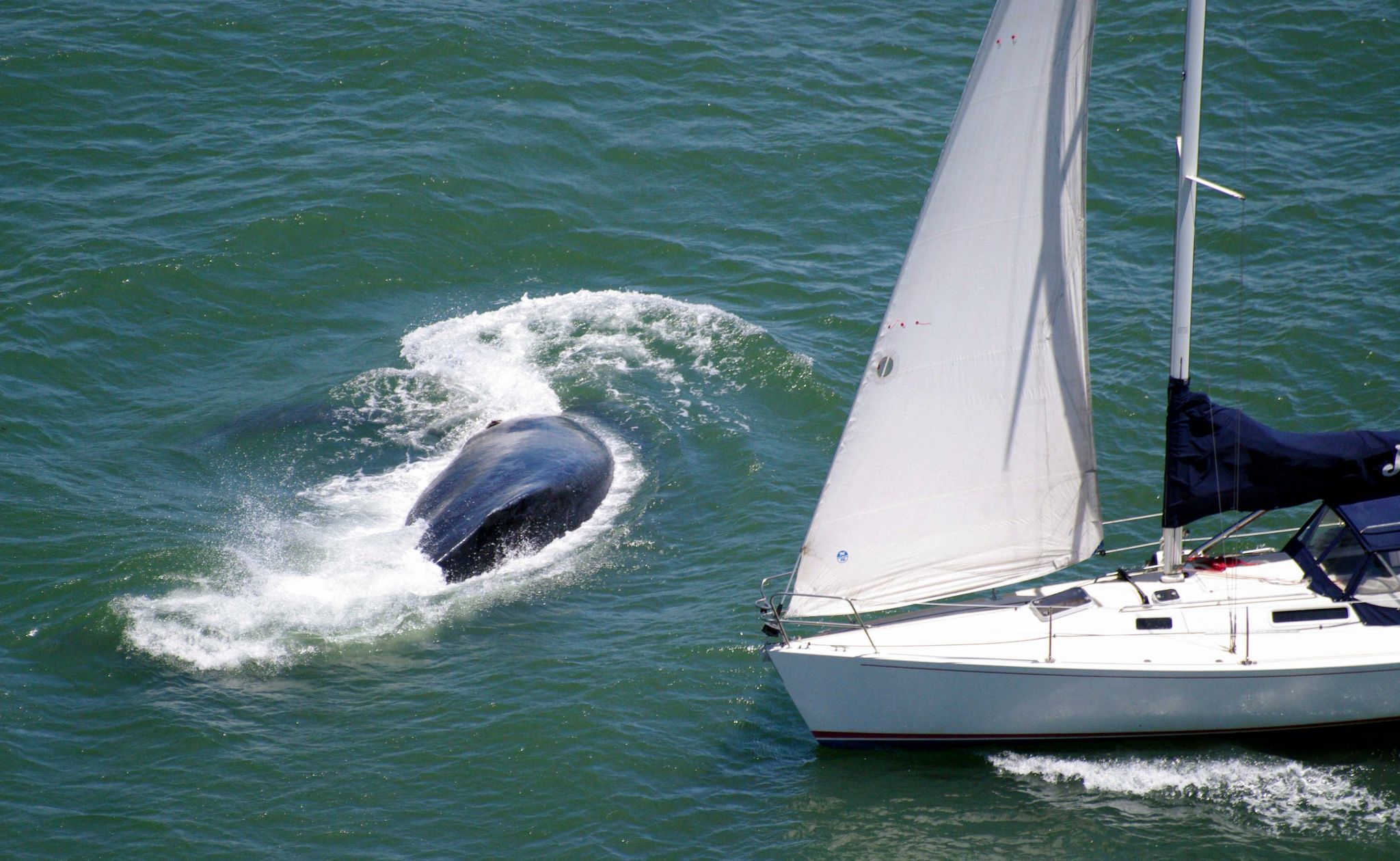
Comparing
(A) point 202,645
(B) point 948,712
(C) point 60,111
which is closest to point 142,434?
(A) point 202,645

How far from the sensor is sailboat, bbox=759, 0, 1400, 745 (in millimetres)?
13148

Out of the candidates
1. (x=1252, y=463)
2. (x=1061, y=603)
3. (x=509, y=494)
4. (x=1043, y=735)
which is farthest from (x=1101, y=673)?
(x=509, y=494)

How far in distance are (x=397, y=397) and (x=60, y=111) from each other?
1231cm

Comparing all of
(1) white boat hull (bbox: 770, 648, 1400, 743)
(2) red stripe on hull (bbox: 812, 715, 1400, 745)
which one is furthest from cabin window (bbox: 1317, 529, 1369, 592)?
(2) red stripe on hull (bbox: 812, 715, 1400, 745)

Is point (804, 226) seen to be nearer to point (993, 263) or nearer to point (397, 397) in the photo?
point (397, 397)

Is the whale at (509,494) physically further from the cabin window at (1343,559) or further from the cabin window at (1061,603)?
the cabin window at (1343,559)

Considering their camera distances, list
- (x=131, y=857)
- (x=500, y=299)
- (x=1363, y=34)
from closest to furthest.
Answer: (x=131, y=857)
(x=500, y=299)
(x=1363, y=34)

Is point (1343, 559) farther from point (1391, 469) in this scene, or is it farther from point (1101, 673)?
point (1101, 673)

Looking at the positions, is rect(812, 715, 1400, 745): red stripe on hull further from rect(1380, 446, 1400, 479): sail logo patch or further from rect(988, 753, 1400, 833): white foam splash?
rect(1380, 446, 1400, 479): sail logo patch

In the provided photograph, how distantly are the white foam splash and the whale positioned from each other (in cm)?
725

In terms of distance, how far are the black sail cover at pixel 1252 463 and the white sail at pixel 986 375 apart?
0.90m

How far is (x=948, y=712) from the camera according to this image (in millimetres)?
14008

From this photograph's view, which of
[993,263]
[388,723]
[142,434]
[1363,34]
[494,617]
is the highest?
[1363,34]

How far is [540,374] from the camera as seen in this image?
75.8ft
